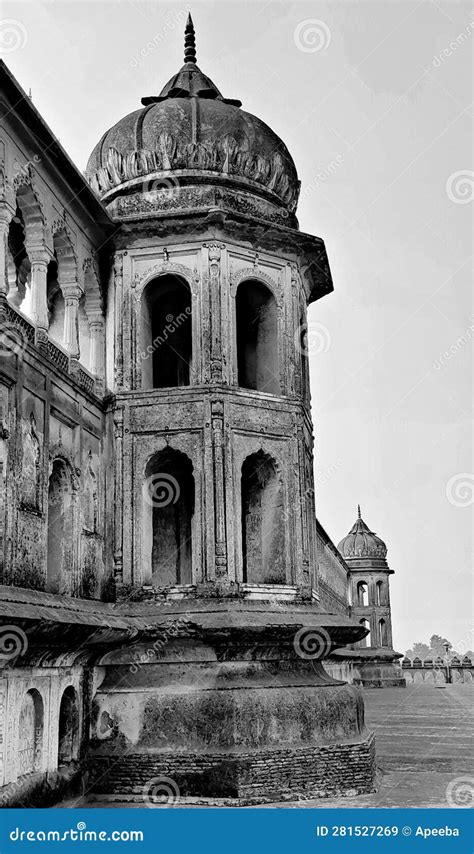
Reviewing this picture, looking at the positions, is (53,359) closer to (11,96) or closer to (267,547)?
(11,96)

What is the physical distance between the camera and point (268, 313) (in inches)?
628

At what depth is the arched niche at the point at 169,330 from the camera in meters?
15.8

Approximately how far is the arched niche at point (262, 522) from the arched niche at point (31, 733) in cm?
410

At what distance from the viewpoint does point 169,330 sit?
1686 cm

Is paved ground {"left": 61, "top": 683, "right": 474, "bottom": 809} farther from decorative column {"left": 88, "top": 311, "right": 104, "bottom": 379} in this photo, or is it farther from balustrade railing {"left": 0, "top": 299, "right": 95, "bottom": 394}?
decorative column {"left": 88, "top": 311, "right": 104, "bottom": 379}

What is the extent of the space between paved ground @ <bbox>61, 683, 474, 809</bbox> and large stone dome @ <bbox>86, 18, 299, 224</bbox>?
29.4ft

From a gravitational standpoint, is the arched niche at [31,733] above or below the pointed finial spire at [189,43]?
below

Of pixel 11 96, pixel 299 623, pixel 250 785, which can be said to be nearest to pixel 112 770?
pixel 250 785

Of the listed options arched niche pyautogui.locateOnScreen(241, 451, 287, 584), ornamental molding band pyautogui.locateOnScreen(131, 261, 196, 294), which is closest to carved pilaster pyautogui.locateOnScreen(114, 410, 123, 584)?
arched niche pyautogui.locateOnScreen(241, 451, 287, 584)

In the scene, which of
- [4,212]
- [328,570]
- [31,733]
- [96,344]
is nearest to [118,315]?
[96,344]

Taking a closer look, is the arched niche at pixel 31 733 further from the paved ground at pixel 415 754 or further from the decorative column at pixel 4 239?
the decorative column at pixel 4 239

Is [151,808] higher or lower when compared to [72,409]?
lower

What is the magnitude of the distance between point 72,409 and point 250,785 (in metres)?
5.37

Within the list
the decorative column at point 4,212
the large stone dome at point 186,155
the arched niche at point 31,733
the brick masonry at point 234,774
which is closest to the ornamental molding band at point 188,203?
the large stone dome at point 186,155
